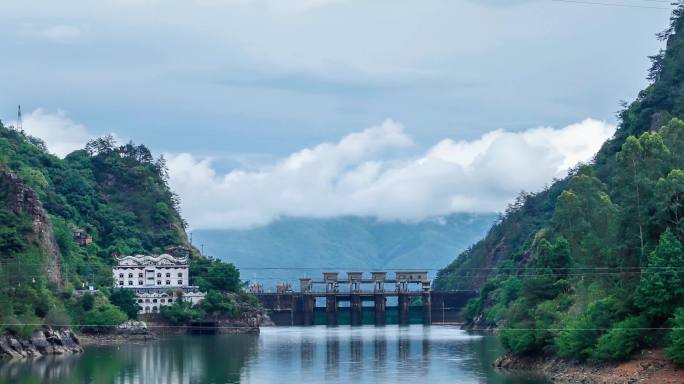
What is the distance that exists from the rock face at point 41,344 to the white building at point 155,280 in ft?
177

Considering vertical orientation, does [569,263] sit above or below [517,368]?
above

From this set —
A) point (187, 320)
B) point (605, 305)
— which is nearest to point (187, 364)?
point (605, 305)

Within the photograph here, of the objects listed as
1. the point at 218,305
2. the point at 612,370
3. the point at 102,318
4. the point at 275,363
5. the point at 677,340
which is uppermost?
the point at 218,305

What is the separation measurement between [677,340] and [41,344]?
74317 mm

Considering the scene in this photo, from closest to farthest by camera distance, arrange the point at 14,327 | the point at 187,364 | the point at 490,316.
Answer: the point at 187,364, the point at 14,327, the point at 490,316

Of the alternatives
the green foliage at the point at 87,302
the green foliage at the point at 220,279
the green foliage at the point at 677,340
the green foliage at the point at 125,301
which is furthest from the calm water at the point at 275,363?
the green foliage at the point at 220,279

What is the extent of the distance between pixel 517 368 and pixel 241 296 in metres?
102

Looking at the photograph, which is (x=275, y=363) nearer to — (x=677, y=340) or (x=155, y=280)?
(x=677, y=340)

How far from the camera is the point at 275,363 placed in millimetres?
112125

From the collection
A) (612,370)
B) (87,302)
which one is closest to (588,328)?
(612,370)

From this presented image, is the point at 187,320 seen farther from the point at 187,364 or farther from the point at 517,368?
the point at 517,368

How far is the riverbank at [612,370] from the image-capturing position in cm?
7500

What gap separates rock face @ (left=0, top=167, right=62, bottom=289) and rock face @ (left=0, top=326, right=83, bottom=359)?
23.8 meters

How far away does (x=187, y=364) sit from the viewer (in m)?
109
